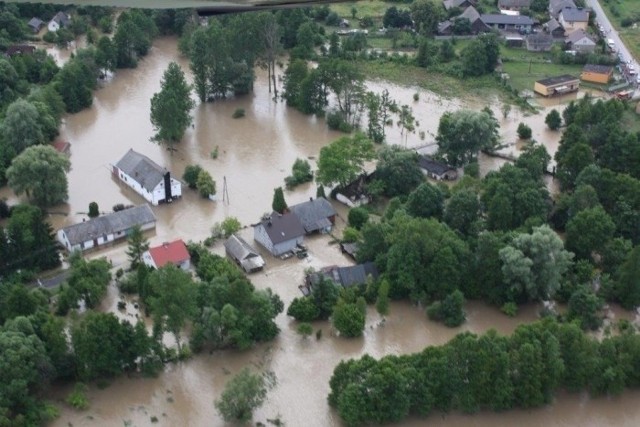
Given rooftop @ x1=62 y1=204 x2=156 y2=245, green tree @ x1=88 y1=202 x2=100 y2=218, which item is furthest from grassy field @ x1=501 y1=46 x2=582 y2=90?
green tree @ x1=88 y1=202 x2=100 y2=218

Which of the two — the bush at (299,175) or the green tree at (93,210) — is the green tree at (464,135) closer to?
the bush at (299,175)

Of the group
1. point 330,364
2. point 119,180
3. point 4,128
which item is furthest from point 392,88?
point 330,364

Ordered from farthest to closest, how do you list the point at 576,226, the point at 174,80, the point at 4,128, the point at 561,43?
the point at 561,43 < the point at 174,80 < the point at 4,128 < the point at 576,226

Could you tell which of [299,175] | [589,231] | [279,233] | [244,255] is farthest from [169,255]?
[589,231]

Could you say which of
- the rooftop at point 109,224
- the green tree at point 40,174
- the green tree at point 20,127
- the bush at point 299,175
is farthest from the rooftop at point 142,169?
the bush at point 299,175

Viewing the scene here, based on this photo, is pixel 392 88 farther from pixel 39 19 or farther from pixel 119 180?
pixel 39 19

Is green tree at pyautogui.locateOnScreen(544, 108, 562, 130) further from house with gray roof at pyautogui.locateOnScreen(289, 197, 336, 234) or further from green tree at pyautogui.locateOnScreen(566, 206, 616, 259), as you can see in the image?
house with gray roof at pyautogui.locateOnScreen(289, 197, 336, 234)
